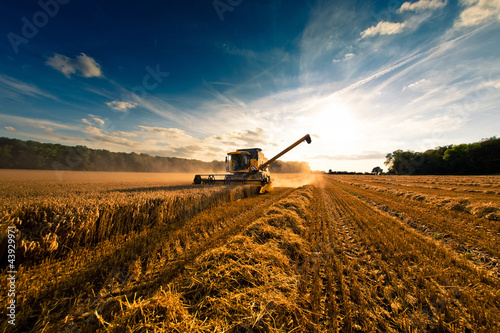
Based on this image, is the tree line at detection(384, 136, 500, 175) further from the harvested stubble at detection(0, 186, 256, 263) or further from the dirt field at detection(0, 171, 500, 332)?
the harvested stubble at detection(0, 186, 256, 263)

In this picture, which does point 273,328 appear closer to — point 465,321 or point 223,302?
point 223,302

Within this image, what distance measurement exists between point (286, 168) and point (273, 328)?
84.0 metres

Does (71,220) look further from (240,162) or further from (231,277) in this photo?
(240,162)

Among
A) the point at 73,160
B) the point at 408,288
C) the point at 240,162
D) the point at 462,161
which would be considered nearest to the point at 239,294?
the point at 408,288

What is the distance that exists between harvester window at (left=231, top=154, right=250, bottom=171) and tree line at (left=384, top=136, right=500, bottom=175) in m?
70.0

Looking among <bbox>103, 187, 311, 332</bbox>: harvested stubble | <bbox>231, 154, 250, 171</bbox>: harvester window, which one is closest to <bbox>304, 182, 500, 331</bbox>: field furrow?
<bbox>103, 187, 311, 332</bbox>: harvested stubble

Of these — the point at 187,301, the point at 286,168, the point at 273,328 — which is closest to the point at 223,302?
the point at 187,301

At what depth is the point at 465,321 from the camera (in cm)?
209

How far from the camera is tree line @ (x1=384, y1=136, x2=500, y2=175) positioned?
45.0 metres

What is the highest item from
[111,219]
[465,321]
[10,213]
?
[10,213]

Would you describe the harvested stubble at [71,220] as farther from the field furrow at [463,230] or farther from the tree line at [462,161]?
the tree line at [462,161]

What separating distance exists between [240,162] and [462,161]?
238 ft

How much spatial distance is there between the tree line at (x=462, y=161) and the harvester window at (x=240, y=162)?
7004cm

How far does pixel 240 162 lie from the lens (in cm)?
1571
